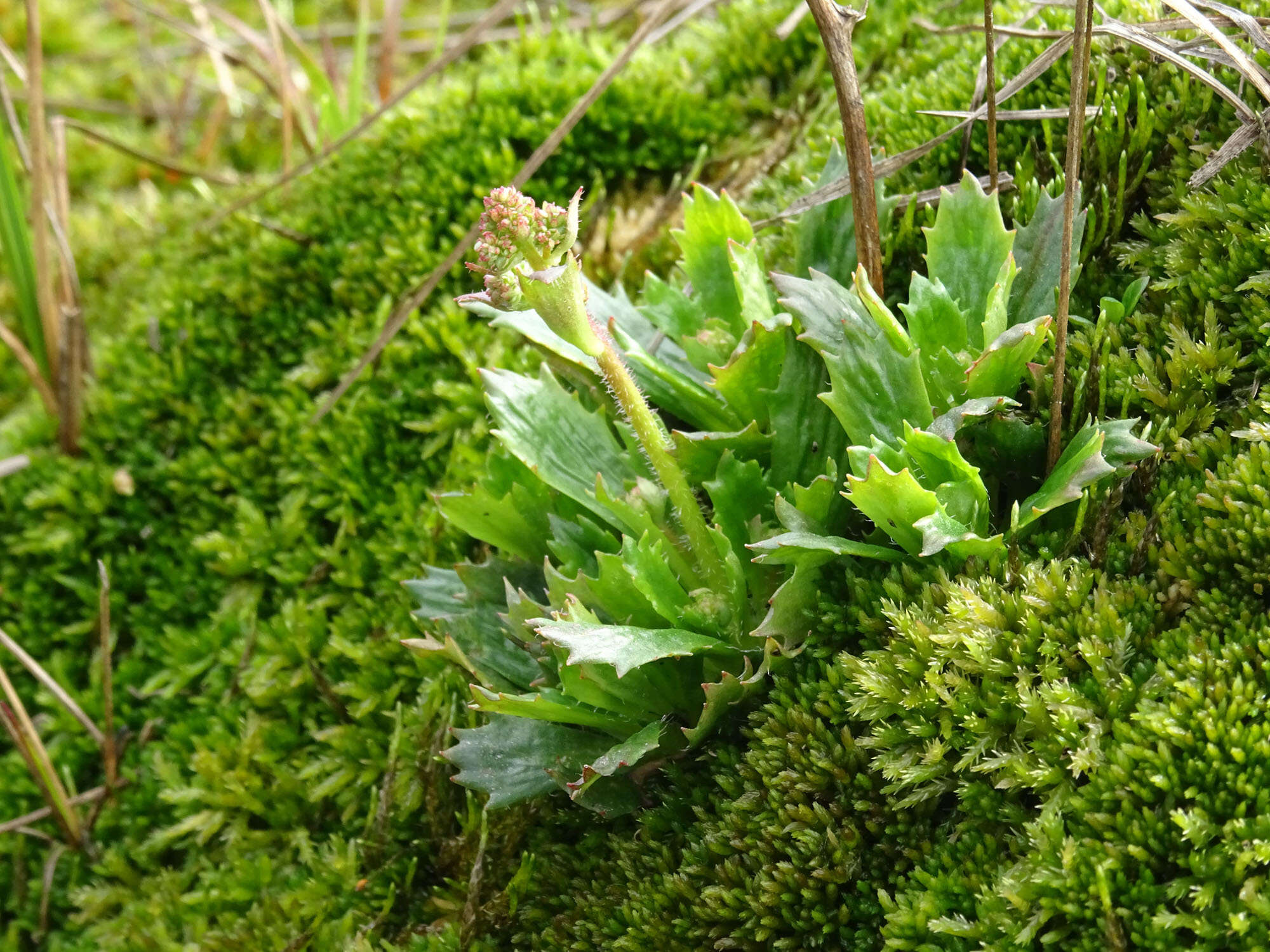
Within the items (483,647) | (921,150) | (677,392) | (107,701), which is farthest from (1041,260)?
(107,701)

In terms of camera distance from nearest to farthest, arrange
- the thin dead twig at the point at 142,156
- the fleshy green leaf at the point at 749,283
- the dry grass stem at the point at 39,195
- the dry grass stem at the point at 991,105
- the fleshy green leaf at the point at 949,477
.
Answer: the fleshy green leaf at the point at 949,477
the dry grass stem at the point at 991,105
the fleshy green leaf at the point at 749,283
the dry grass stem at the point at 39,195
the thin dead twig at the point at 142,156

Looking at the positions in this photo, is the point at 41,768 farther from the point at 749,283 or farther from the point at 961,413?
the point at 961,413

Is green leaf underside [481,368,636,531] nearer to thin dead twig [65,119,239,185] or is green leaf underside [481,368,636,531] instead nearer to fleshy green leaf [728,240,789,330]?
fleshy green leaf [728,240,789,330]

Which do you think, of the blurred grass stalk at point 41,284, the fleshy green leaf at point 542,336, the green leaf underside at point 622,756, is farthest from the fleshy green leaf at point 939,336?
the blurred grass stalk at point 41,284

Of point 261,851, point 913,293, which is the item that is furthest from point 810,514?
point 261,851

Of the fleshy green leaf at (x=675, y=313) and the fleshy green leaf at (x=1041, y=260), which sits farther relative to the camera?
the fleshy green leaf at (x=675, y=313)

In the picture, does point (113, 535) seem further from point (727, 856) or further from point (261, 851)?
point (727, 856)

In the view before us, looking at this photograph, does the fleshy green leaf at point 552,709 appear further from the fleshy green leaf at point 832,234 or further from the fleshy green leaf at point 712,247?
the fleshy green leaf at point 832,234
